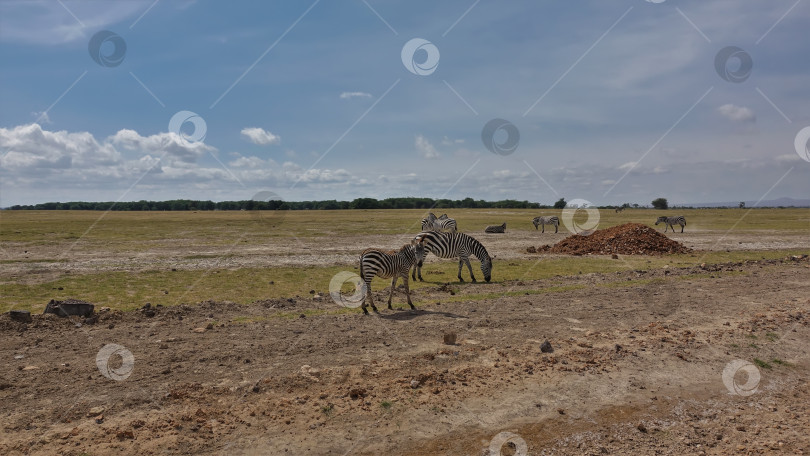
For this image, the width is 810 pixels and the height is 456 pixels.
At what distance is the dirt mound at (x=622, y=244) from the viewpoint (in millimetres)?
32062

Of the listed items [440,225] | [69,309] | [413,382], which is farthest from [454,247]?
[440,225]

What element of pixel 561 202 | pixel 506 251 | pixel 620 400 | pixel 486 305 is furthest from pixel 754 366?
pixel 561 202

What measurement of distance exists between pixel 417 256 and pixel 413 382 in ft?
32.6

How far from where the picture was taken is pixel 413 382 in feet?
29.0

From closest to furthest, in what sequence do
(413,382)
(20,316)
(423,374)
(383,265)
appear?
1. (413,382)
2. (423,374)
3. (20,316)
4. (383,265)

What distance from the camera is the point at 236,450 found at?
6766 mm

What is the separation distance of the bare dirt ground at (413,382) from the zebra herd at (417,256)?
1408 millimetres

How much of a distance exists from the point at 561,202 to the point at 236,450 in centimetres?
17868

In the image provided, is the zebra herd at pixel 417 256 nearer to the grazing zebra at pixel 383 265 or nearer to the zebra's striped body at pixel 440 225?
the grazing zebra at pixel 383 265

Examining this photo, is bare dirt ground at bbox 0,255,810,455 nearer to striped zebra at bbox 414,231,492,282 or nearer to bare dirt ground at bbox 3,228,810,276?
striped zebra at bbox 414,231,492,282

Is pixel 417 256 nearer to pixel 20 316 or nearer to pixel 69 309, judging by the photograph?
pixel 69 309

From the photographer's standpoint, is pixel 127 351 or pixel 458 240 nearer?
pixel 127 351

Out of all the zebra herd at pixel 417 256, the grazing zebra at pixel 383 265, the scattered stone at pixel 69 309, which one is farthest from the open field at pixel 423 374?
the zebra herd at pixel 417 256

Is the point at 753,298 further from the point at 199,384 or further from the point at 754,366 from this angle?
the point at 199,384
